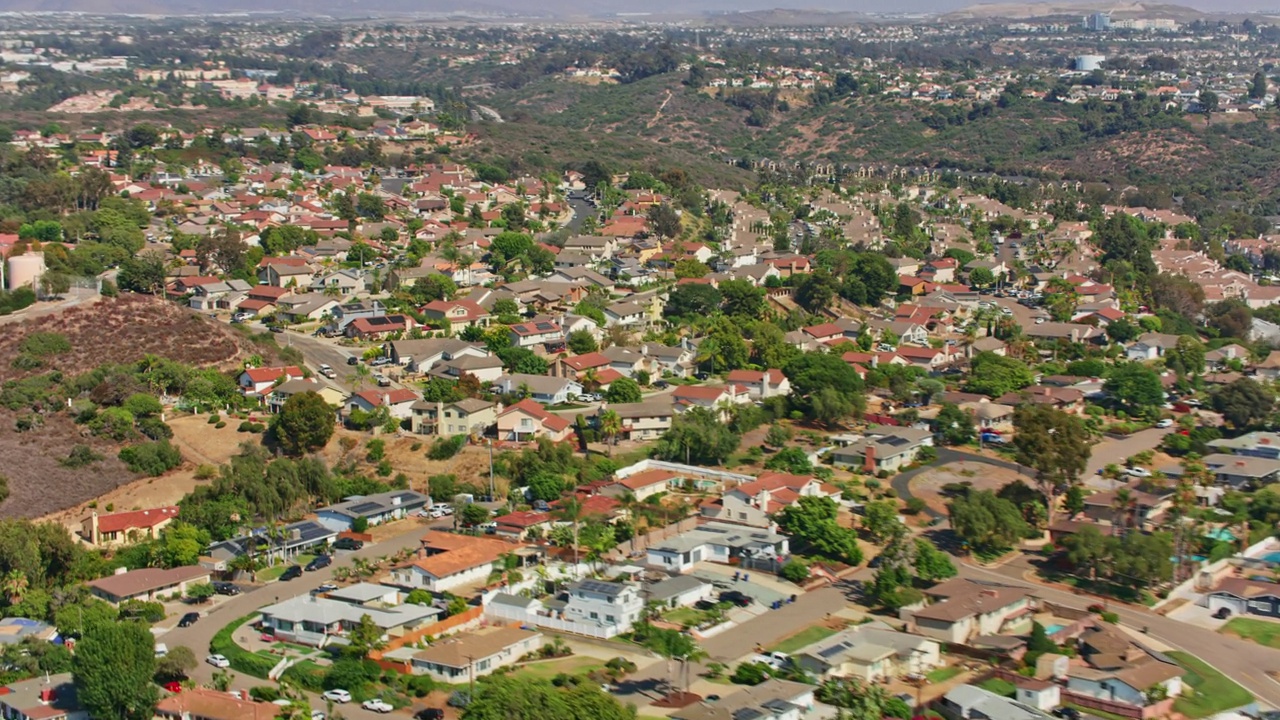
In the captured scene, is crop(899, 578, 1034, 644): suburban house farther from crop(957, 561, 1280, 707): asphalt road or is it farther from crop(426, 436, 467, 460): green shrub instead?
crop(426, 436, 467, 460): green shrub

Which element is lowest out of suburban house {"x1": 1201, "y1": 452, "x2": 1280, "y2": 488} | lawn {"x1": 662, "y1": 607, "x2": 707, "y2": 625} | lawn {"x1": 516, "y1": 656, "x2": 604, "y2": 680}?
suburban house {"x1": 1201, "y1": 452, "x2": 1280, "y2": 488}

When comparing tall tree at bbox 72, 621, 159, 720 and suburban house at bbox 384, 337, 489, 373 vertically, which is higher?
tall tree at bbox 72, 621, 159, 720

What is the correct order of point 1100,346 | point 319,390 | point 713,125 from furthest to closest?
1. point 713,125
2. point 1100,346
3. point 319,390

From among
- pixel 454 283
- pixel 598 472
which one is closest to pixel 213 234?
pixel 454 283

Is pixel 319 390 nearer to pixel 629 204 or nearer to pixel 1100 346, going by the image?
pixel 1100 346

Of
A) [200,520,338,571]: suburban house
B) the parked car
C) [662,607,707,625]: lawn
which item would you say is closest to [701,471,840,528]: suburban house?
[662,607,707,625]: lawn
